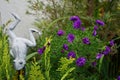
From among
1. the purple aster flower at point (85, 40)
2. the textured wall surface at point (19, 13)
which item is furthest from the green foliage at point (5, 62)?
the textured wall surface at point (19, 13)

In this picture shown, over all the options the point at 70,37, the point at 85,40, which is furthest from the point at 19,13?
the point at 85,40

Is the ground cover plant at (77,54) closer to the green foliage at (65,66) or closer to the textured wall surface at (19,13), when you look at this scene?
the green foliage at (65,66)

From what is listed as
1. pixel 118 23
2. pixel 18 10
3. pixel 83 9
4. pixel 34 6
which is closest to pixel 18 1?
pixel 18 10

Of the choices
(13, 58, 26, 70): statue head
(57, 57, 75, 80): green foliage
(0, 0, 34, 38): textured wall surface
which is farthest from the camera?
(0, 0, 34, 38): textured wall surface

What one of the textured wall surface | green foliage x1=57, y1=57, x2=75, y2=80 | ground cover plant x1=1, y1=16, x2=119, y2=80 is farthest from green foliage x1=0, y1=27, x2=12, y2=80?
the textured wall surface

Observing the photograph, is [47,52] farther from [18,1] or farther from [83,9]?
[18,1]

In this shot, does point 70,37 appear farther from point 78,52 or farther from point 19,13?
point 19,13

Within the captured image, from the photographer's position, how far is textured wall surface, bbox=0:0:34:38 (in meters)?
6.20

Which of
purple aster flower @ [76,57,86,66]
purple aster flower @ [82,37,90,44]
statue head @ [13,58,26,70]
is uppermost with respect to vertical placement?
statue head @ [13,58,26,70]

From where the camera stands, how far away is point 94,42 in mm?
4199

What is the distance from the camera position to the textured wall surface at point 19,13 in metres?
6.20

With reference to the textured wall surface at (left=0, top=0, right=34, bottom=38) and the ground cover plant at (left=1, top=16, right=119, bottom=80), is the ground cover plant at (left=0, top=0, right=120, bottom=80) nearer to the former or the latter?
the ground cover plant at (left=1, top=16, right=119, bottom=80)

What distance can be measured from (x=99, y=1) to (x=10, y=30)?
2178mm

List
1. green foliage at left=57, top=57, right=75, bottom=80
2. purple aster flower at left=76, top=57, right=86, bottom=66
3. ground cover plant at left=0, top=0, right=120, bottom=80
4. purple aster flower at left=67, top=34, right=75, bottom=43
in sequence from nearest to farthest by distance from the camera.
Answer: green foliage at left=57, top=57, right=75, bottom=80 < ground cover plant at left=0, top=0, right=120, bottom=80 < purple aster flower at left=76, top=57, right=86, bottom=66 < purple aster flower at left=67, top=34, right=75, bottom=43
